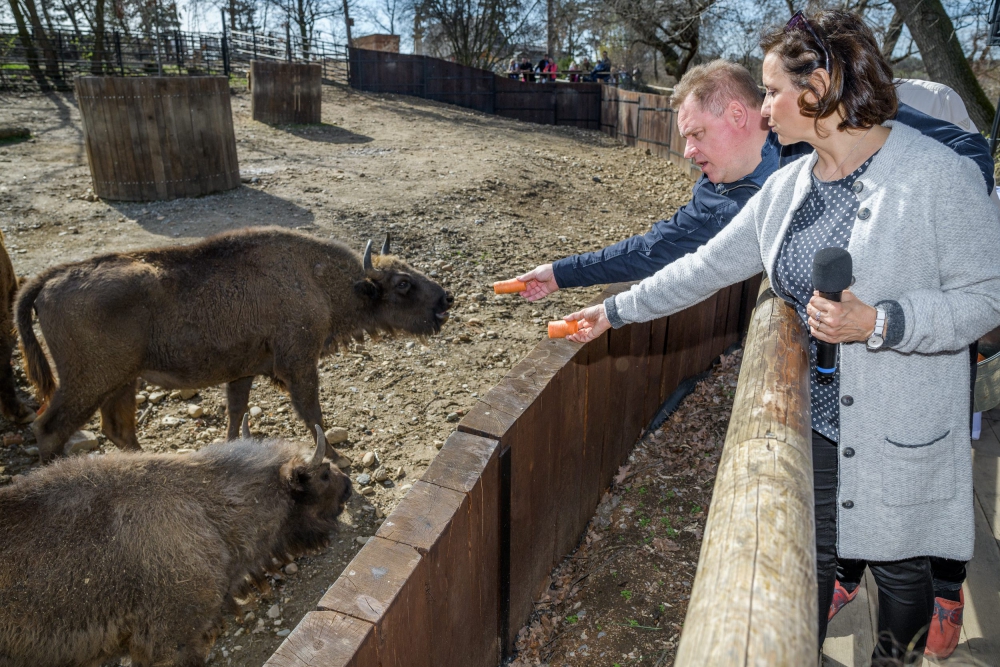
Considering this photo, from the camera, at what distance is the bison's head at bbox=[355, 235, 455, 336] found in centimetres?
611

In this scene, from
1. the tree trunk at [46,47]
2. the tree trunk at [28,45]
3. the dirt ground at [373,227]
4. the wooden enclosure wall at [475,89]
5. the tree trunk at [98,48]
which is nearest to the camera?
the dirt ground at [373,227]

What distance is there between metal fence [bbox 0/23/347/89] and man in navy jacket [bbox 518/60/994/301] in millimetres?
20233

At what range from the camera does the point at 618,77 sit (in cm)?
2922

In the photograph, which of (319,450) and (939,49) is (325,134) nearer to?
(939,49)

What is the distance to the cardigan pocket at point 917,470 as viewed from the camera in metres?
2.29

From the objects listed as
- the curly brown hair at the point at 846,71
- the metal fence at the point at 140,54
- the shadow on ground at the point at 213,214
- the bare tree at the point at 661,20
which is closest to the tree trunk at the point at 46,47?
the metal fence at the point at 140,54

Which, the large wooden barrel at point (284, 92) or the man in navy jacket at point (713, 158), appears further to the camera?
the large wooden barrel at point (284, 92)

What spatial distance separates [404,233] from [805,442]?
7.64 m

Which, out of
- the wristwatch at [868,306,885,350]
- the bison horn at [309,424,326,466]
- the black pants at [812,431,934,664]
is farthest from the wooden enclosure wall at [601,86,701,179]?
the wristwatch at [868,306,885,350]

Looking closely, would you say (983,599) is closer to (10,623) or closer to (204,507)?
(204,507)

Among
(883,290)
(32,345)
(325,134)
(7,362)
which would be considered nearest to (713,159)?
(883,290)

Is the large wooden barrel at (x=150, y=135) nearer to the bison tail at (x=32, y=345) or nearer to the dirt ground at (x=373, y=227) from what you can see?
the dirt ground at (x=373, y=227)

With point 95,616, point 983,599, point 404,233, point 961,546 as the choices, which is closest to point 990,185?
point 961,546

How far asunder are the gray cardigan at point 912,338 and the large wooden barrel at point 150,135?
32.0 feet
